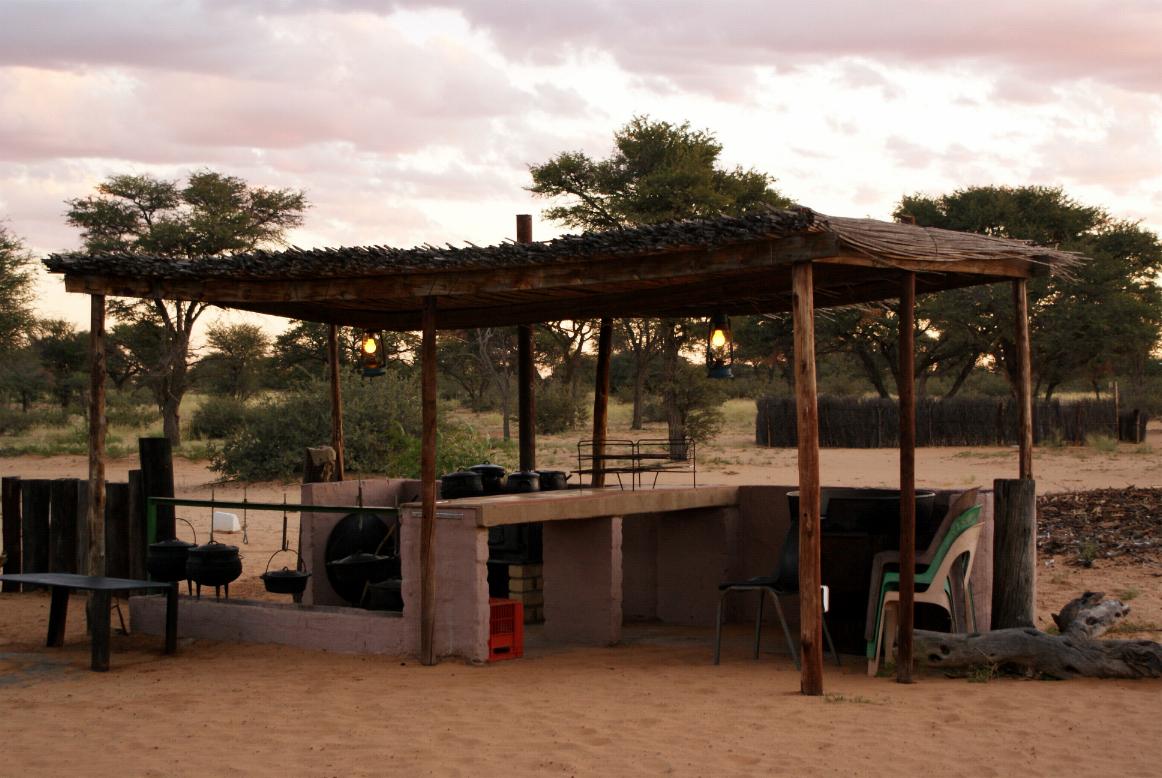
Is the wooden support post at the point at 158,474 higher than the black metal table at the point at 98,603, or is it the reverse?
the wooden support post at the point at 158,474

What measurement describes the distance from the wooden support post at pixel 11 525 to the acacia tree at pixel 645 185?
62.9ft

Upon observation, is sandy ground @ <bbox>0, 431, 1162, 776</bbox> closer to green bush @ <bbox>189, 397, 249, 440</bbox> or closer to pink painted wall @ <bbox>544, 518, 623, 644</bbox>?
pink painted wall @ <bbox>544, 518, 623, 644</bbox>

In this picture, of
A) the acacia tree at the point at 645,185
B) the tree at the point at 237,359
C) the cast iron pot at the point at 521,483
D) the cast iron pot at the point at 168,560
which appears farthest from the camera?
the tree at the point at 237,359

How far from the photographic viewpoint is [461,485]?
10.1 metres

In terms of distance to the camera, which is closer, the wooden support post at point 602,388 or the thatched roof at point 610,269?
the thatched roof at point 610,269

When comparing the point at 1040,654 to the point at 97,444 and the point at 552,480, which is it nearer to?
the point at 552,480

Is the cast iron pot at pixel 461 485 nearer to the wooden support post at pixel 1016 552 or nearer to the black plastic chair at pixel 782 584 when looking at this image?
the black plastic chair at pixel 782 584

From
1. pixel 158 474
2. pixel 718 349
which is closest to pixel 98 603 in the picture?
pixel 158 474

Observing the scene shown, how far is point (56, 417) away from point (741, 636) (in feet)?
115

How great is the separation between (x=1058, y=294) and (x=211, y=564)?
93.3 feet

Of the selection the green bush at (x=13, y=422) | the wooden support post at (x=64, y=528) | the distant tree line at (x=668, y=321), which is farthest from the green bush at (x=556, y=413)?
the wooden support post at (x=64, y=528)

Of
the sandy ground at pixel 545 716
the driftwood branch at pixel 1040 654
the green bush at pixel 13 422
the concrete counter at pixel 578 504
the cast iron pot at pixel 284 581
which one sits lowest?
the sandy ground at pixel 545 716

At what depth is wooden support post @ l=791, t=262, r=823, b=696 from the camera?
294 inches

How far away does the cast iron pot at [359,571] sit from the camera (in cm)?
1000
